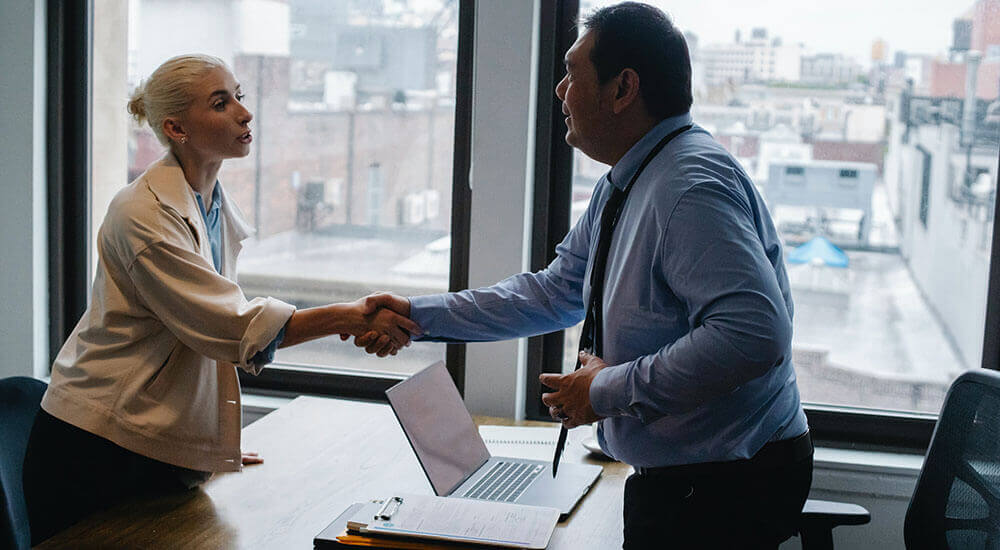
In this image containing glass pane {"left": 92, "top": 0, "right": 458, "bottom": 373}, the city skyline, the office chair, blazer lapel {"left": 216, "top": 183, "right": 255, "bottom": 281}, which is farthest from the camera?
glass pane {"left": 92, "top": 0, "right": 458, "bottom": 373}

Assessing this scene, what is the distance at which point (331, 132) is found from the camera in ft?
10.5

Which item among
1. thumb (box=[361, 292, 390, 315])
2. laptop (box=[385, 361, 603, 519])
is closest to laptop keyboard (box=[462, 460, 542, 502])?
laptop (box=[385, 361, 603, 519])

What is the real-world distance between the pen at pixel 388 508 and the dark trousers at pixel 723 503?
414 millimetres

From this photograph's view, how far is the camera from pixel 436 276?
315 cm

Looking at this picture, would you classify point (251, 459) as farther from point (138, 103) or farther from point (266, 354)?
point (138, 103)

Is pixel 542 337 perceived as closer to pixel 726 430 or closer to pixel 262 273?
pixel 262 273

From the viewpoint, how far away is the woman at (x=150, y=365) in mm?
1924

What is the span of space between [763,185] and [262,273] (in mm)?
1610

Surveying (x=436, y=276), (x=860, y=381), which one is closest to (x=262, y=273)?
(x=436, y=276)

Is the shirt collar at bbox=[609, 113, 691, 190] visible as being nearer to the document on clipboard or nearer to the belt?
the belt

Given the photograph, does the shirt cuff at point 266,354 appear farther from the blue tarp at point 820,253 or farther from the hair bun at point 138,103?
the blue tarp at point 820,253

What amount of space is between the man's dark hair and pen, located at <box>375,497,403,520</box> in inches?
32.2

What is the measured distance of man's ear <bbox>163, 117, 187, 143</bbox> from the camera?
2109 millimetres

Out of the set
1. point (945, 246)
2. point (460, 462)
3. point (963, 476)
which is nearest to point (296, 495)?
point (460, 462)
